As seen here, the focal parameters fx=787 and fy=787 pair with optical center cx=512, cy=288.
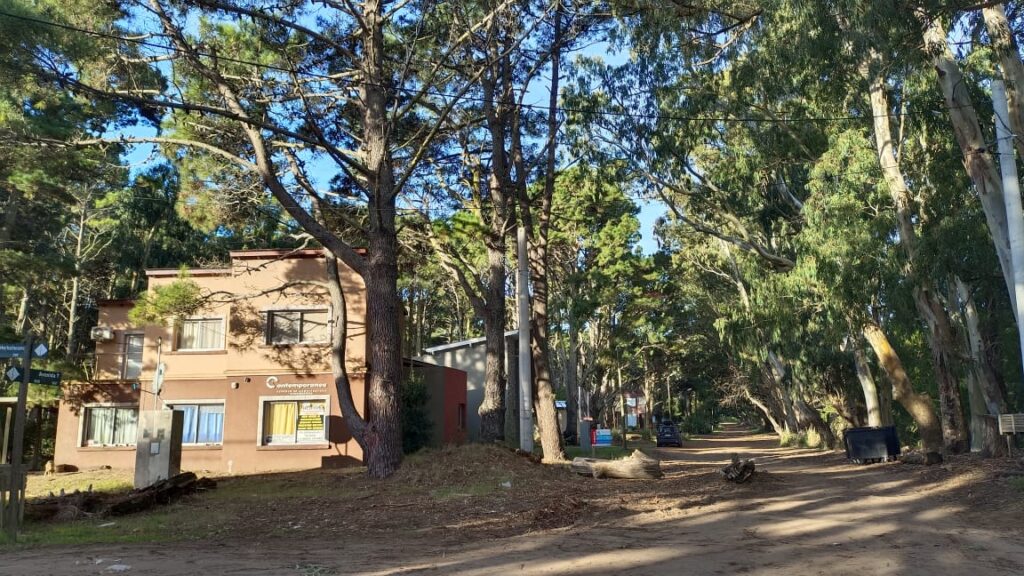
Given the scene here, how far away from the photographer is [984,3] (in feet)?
42.1

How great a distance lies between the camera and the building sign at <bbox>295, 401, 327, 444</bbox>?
77.7 ft

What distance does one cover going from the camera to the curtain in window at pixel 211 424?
24.7 m

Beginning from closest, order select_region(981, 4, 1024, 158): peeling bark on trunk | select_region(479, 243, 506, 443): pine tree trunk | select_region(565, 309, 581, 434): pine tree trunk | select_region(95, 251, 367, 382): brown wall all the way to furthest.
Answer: select_region(981, 4, 1024, 158): peeling bark on trunk < select_region(479, 243, 506, 443): pine tree trunk < select_region(95, 251, 367, 382): brown wall < select_region(565, 309, 581, 434): pine tree trunk

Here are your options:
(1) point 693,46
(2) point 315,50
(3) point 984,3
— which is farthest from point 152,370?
(3) point 984,3

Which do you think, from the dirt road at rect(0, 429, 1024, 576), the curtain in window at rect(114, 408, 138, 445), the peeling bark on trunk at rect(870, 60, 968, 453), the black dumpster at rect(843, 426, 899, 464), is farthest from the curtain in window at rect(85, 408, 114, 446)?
the peeling bark on trunk at rect(870, 60, 968, 453)

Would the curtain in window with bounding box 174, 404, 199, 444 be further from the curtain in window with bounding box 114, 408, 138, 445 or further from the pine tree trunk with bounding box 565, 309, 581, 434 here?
the pine tree trunk with bounding box 565, 309, 581, 434

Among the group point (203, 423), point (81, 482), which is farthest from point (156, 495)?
point (203, 423)

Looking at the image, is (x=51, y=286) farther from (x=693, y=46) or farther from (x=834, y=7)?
(x=834, y=7)

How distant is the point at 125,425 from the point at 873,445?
2363 cm

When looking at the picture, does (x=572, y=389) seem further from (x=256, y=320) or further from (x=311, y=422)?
(x=256, y=320)

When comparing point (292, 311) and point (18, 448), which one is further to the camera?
point (292, 311)

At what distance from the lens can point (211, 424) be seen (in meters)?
24.9

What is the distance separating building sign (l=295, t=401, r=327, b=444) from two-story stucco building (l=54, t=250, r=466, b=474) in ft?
0.10

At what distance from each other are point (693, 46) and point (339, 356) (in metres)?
12.0
